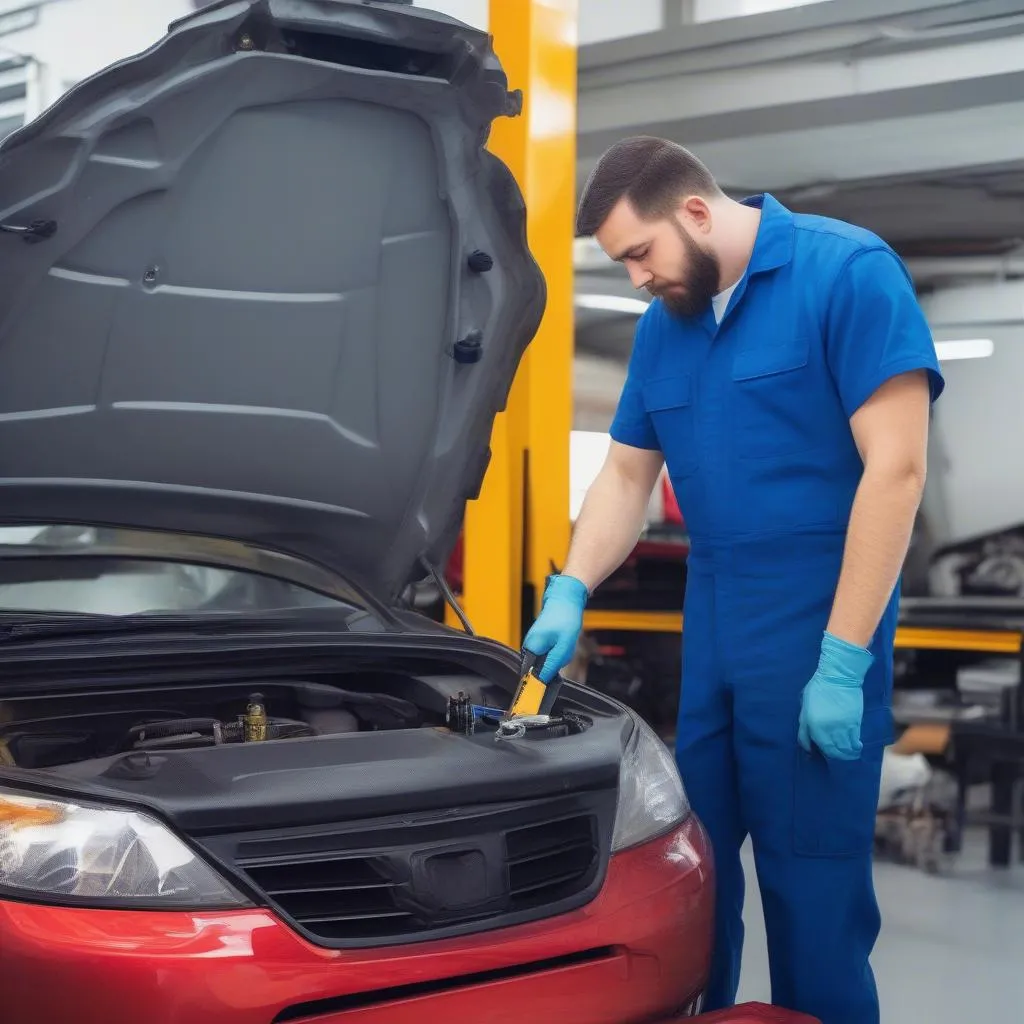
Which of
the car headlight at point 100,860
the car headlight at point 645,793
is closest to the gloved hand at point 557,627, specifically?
the car headlight at point 645,793

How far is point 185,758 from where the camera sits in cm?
130

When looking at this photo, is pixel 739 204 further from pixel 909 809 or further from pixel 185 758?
pixel 909 809

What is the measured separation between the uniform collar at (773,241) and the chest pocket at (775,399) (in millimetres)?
125

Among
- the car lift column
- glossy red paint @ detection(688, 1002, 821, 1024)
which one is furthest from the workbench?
glossy red paint @ detection(688, 1002, 821, 1024)

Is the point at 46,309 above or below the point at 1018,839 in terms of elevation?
above

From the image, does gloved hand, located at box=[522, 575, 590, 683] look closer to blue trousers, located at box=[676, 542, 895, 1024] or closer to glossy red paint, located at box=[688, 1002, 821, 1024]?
blue trousers, located at box=[676, 542, 895, 1024]

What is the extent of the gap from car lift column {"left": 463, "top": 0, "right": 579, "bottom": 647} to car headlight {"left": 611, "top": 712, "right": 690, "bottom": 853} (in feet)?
4.28

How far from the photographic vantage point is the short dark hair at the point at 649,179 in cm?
170

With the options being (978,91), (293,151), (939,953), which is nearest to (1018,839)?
(939,953)

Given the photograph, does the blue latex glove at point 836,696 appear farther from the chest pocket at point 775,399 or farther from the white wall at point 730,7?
the white wall at point 730,7

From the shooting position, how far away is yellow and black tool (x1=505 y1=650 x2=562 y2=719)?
1.66 m

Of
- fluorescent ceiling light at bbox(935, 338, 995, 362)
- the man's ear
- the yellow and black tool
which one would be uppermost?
the man's ear

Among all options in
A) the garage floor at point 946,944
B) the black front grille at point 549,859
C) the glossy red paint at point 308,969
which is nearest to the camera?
the glossy red paint at point 308,969

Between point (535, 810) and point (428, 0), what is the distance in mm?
2269
